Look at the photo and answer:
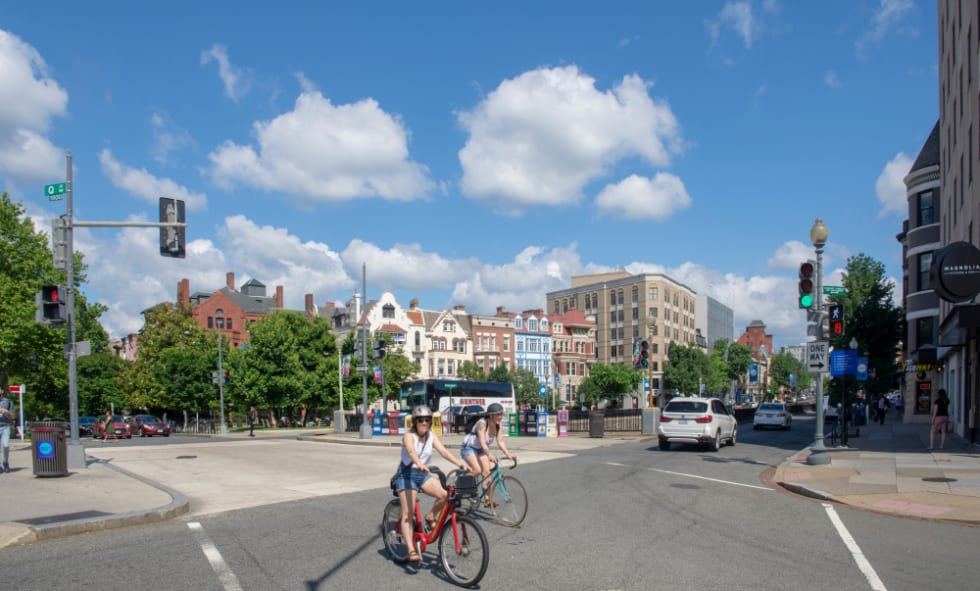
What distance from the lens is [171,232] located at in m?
16.7

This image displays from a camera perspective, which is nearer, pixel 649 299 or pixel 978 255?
pixel 978 255

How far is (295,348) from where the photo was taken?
65250mm

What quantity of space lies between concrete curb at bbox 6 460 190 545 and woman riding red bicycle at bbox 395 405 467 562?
16.6 feet

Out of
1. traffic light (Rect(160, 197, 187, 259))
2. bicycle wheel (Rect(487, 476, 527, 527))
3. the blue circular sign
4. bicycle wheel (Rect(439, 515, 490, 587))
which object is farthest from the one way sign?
the blue circular sign

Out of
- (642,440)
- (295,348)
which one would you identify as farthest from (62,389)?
(642,440)

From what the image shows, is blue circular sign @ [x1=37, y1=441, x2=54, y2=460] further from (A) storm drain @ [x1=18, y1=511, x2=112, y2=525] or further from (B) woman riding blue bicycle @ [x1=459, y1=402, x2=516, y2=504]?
(B) woman riding blue bicycle @ [x1=459, y1=402, x2=516, y2=504]

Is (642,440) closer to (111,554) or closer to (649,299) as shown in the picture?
(111,554)

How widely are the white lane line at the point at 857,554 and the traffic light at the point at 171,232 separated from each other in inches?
554

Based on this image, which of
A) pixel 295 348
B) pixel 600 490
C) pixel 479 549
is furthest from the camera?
pixel 295 348

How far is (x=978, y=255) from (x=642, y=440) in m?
15.1

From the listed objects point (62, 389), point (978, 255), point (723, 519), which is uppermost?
point (978, 255)

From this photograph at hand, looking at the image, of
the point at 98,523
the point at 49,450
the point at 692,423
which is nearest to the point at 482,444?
the point at 98,523

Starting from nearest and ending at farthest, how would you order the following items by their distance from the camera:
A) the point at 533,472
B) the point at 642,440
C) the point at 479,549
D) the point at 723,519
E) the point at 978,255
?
the point at 479,549, the point at 723,519, the point at 533,472, the point at 978,255, the point at 642,440

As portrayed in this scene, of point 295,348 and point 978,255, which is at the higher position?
point 978,255
